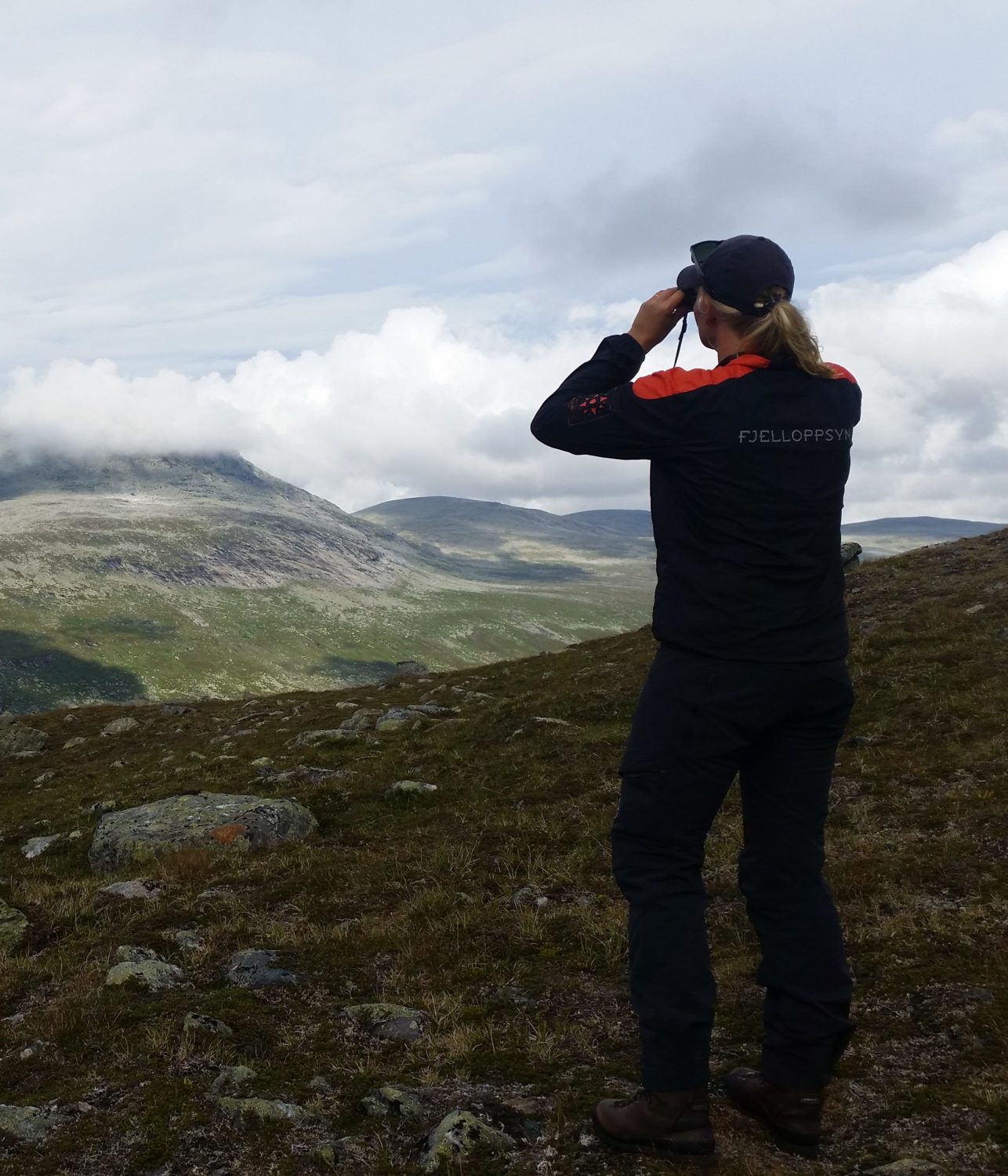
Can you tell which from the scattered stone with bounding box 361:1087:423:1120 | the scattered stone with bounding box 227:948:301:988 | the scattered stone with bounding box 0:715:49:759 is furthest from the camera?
the scattered stone with bounding box 0:715:49:759

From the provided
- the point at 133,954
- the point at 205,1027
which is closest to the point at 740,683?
the point at 205,1027

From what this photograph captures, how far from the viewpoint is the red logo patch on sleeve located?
4.74 m

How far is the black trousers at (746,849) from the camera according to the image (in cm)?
445

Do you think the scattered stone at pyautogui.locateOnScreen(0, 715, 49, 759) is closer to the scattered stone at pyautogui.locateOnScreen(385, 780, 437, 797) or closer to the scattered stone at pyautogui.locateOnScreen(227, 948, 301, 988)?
the scattered stone at pyautogui.locateOnScreen(385, 780, 437, 797)

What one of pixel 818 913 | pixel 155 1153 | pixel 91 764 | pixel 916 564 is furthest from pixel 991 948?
pixel 916 564

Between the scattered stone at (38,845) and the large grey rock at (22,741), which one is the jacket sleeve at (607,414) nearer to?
the scattered stone at (38,845)

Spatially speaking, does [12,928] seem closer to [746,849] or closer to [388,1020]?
[388,1020]

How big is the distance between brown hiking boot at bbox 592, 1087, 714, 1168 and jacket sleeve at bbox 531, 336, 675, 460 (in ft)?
10.8

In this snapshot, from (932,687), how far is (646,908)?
14296 mm

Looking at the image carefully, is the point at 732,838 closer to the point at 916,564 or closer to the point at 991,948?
the point at 991,948

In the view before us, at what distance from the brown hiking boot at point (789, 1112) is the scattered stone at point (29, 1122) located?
385 cm

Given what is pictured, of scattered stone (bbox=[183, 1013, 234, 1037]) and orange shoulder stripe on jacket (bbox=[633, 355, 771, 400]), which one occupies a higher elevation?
orange shoulder stripe on jacket (bbox=[633, 355, 771, 400])

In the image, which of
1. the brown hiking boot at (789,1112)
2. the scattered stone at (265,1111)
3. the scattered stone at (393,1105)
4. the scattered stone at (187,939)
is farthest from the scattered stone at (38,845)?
→ the brown hiking boot at (789,1112)

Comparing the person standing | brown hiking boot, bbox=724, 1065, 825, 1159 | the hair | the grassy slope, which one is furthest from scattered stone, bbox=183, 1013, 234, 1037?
the hair
